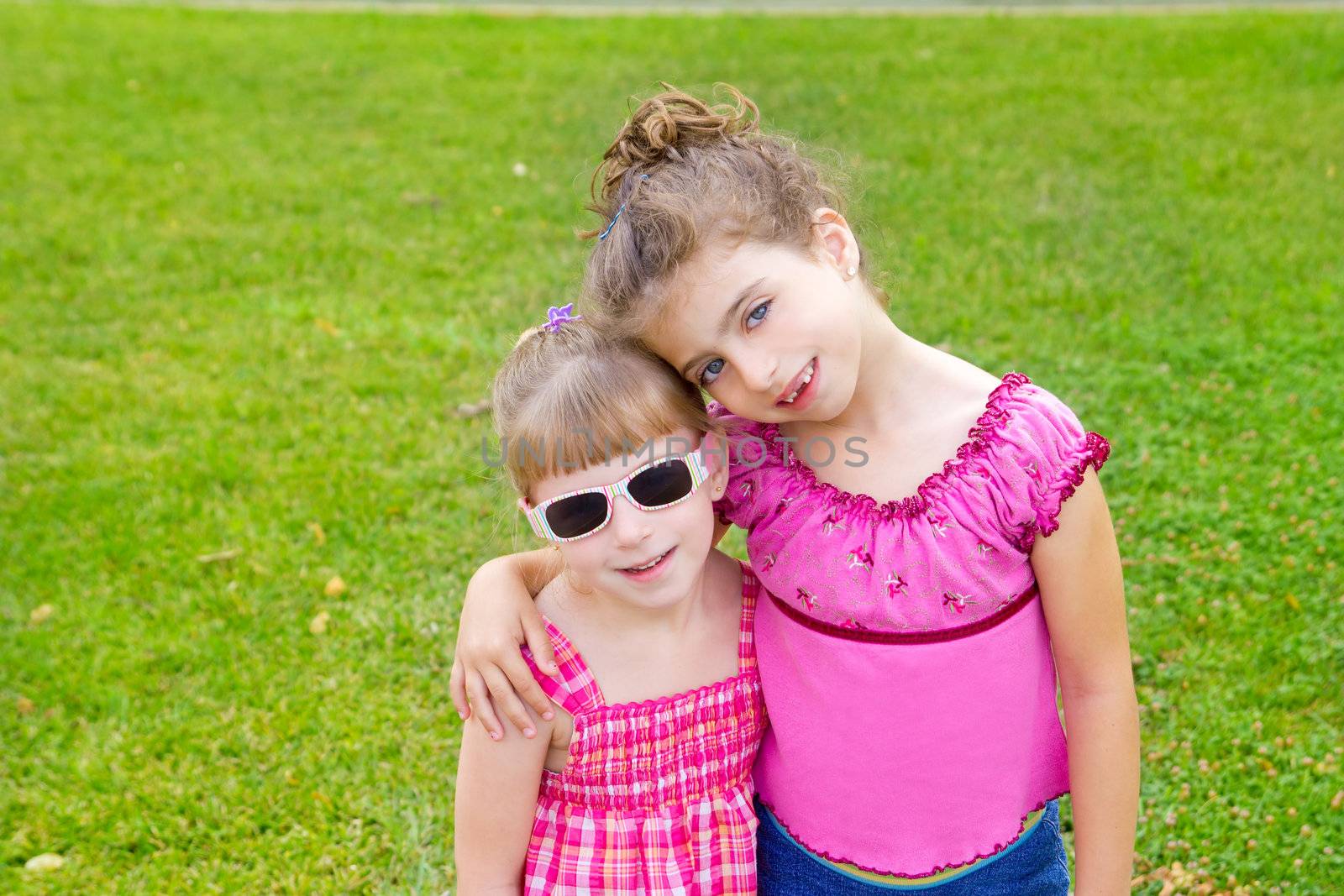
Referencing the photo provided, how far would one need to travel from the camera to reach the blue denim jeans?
81.8 inches

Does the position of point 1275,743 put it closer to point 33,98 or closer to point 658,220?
point 658,220

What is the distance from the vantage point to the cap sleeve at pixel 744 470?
81.7 inches

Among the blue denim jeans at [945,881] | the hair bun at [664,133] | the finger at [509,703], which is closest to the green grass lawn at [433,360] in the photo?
the hair bun at [664,133]

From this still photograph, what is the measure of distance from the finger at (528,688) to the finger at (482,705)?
5 cm

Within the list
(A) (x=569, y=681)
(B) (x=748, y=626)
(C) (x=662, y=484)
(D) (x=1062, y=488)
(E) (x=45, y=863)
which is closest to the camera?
(D) (x=1062, y=488)

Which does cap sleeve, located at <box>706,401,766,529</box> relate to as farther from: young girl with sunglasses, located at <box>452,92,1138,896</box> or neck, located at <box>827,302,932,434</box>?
neck, located at <box>827,302,932,434</box>

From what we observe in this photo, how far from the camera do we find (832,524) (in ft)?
6.44

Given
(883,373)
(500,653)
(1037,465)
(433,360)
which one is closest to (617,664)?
(500,653)

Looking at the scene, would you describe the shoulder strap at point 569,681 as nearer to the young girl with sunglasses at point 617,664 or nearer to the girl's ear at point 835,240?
the young girl with sunglasses at point 617,664

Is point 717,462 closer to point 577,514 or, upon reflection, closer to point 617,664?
point 577,514

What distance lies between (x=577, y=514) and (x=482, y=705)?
0.37 meters

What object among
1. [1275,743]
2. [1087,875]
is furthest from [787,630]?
[1275,743]

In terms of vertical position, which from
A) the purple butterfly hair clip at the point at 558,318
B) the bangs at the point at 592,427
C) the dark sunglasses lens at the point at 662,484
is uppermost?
the purple butterfly hair clip at the point at 558,318

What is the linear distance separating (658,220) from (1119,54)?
7.49m
